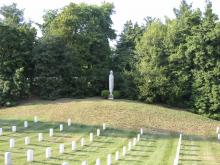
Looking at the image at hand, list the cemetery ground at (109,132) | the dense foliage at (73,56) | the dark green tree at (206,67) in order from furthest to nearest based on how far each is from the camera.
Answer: the dense foliage at (73,56) → the dark green tree at (206,67) → the cemetery ground at (109,132)

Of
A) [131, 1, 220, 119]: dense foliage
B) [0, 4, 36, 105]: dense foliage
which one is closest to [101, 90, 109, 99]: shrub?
[131, 1, 220, 119]: dense foliage

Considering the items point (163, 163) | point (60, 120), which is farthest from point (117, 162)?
point (60, 120)

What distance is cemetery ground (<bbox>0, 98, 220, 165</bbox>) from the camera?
26942mm

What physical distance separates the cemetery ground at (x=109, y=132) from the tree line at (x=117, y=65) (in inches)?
137

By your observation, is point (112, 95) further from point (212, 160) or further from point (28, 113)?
point (212, 160)

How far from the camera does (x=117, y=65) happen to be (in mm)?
58781

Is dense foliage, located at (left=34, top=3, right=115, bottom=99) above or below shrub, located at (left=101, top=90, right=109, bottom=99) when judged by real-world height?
above

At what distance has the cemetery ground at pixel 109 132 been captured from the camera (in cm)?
2694

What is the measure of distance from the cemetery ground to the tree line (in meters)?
3.49

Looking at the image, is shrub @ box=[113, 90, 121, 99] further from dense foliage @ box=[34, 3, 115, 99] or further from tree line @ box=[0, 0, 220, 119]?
dense foliage @ box=[34, 3, 115, 99]

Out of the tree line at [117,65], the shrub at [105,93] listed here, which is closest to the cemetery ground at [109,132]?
the shrub at [105,93]

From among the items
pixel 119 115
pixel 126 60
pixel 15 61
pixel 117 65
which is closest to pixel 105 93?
pixel 126 60

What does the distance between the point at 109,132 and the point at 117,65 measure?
69.7 feet

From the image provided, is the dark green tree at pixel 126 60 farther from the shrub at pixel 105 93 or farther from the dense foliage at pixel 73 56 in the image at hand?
the shrub at pixel 105 93
